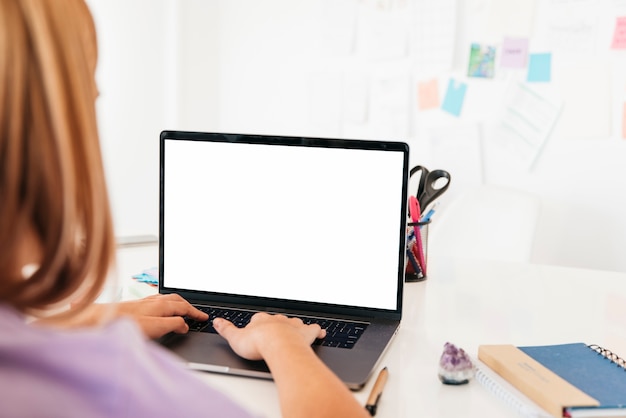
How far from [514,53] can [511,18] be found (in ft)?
0.41

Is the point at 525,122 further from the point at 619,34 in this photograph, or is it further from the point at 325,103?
the point at 325,103

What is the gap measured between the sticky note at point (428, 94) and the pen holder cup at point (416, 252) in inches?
59.4

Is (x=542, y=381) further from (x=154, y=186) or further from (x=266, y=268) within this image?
(x=154, y=186)

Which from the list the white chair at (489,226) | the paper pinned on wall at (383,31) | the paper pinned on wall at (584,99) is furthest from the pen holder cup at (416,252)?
the paper pinned on wall at (383,31)

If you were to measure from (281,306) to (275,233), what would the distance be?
0.12 m

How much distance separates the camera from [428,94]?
9.80 ft

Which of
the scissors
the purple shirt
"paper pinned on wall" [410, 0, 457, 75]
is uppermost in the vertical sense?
"paper pinned on wall" [410, 0, 457, 75]

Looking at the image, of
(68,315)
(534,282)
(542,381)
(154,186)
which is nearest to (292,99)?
(154,186)

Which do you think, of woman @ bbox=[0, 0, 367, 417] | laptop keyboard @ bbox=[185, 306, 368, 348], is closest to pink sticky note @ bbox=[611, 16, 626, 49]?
laptop keyboard @ bbox=[185, 306, 368, 348]

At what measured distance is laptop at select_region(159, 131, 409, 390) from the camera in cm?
121

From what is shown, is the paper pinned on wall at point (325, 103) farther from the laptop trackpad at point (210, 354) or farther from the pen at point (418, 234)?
the laptop trackpad at point (210, 354)

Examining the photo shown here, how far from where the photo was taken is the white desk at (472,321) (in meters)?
0.94

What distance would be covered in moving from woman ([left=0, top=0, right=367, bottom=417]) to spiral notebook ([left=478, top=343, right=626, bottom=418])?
0.47 metres

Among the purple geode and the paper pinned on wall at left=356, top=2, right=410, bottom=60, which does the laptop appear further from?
the paper pinned on wall at left=356, top=2, right=410, bottom=60
